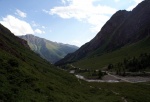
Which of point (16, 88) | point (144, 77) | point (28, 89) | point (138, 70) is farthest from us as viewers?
point (138, 70)

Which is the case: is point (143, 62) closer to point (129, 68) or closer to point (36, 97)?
point (129, 68)

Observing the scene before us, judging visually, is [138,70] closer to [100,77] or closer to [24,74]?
[100,77]

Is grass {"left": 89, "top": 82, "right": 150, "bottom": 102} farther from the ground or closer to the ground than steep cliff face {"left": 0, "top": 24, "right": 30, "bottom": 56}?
closer to the ground

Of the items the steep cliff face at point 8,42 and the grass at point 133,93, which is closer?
the grass at point 133,93

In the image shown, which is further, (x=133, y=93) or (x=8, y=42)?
(x=8, y=42)

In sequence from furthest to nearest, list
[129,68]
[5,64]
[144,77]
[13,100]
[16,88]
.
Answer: [129,68], [144,77], [5,64], [16,88], [13,100]

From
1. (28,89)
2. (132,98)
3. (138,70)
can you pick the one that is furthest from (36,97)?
(138,70)

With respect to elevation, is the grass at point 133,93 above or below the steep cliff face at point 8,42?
below

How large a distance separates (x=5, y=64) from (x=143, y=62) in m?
133

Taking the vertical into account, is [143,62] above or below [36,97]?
above

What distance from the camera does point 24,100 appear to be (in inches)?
1417

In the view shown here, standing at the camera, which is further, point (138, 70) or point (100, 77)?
point (138, 70)

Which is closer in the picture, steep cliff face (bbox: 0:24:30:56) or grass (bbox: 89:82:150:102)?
grass (bbox: 89:82:150:102)

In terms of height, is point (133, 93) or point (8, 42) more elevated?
point (8, 42)
